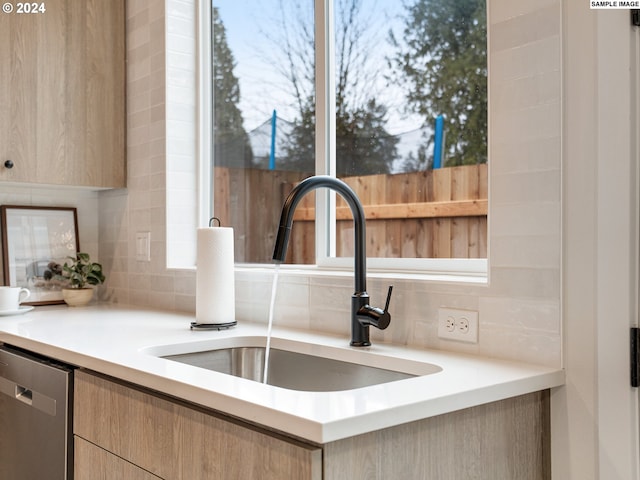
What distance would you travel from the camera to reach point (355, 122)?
80.6 inches

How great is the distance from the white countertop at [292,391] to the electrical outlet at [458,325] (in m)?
0.05

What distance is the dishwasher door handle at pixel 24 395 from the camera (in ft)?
5.61

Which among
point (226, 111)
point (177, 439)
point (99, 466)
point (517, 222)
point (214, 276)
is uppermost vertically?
point (226, 111)

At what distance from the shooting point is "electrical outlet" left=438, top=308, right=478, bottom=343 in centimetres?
142

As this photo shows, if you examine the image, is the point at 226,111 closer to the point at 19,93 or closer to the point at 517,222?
the point at 19,93

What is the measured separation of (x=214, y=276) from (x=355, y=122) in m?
0.67

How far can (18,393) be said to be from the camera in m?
1.76

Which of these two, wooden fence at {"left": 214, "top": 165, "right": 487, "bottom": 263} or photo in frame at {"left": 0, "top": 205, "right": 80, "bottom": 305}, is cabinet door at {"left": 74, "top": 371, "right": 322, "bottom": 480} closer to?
wooden fence at {"left": 214, "top": 165, "right": 487, "bottom": 263}

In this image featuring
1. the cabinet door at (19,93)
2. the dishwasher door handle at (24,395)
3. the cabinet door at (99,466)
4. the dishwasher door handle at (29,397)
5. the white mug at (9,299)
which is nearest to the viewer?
the cabinet door at (99,466)

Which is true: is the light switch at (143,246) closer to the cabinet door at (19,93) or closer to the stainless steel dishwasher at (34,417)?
the cabinet door at (19,93)

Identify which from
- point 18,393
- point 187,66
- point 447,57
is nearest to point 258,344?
point 18,393

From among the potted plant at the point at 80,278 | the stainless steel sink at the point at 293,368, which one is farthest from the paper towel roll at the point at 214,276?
the potted plant at the point at 80,278

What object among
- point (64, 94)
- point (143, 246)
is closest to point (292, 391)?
point (143, 246)

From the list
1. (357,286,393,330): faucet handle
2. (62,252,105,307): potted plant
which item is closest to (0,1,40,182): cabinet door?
(62,252,105,307): potted plant
